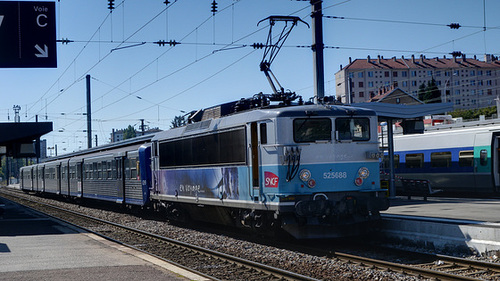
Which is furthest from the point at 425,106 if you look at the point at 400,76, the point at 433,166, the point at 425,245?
the point at 400,76

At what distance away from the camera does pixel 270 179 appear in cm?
1283

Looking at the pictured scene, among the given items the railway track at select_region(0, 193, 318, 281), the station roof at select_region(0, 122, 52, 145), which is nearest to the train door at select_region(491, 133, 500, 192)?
the railway track at select_region(0, 193, 318, 281)

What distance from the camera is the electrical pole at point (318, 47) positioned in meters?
19.5

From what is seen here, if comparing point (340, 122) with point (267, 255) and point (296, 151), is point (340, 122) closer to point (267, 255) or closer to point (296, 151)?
point (296, 151)

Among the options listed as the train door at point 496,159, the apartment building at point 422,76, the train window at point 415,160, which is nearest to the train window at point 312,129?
the train door at point 496,159

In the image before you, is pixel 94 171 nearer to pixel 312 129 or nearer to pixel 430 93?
pixel 312 129

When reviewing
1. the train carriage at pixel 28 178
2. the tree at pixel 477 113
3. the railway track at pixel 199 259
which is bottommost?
the railway track at pixel 199 259

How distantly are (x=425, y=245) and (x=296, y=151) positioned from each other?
10.8 feet

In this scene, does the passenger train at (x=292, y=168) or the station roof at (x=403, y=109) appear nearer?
the passenger train at (x=292, y=168)

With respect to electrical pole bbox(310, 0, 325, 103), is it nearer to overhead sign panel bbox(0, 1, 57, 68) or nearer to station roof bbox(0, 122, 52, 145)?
overhead sign panel bbox(0, 1, 57, 68)

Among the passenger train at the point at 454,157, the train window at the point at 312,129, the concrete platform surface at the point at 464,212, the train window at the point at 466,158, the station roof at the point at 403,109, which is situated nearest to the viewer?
the train window at the point at 312,129

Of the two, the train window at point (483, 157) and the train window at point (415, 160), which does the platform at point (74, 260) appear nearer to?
the train window at point (483, 157)

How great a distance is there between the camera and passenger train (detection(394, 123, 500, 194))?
79.9 feet

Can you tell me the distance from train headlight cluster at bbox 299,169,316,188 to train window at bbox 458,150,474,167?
1479 cm
